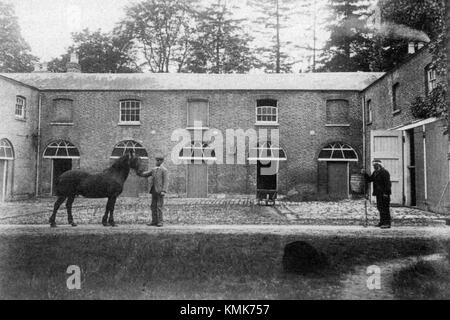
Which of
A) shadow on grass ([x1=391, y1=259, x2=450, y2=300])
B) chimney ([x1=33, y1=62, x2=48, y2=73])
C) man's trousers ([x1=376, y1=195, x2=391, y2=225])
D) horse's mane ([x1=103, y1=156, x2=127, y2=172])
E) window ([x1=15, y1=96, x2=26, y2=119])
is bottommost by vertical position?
shadow on grass ([x1=391, y1=259, x2=450, y2=300])

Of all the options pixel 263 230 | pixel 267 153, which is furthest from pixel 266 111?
pixel 263 230

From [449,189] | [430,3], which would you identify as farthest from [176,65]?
[449,189]

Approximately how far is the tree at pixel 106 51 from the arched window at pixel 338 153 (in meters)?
7.70

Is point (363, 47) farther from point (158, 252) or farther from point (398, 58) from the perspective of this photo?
point (158, 252)

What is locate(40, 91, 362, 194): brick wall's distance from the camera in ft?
40.5

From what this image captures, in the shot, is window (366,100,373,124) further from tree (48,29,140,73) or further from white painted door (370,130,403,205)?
tree (48,29,140,73)

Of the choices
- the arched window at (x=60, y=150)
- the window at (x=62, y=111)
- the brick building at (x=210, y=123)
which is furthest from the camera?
the window at (x=62, y=111)

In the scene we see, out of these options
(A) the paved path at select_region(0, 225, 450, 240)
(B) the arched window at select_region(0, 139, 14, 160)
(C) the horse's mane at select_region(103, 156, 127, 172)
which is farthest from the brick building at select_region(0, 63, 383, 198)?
(C) the horse's mane at select_region(103, 156, 127, 172)

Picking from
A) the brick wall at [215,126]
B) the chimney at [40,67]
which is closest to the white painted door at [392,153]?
the brick wall at [215,126]

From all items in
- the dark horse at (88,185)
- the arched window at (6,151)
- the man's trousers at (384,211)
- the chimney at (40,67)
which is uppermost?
the chimney at (40,67)

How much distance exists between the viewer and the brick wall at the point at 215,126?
40.5 ft

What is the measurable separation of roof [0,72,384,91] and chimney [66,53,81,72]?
0.49 metres

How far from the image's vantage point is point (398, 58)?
1991 centimetres

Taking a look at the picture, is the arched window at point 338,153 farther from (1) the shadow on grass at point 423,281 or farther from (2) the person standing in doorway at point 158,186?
(1) the shadow on grass at point 423,281
